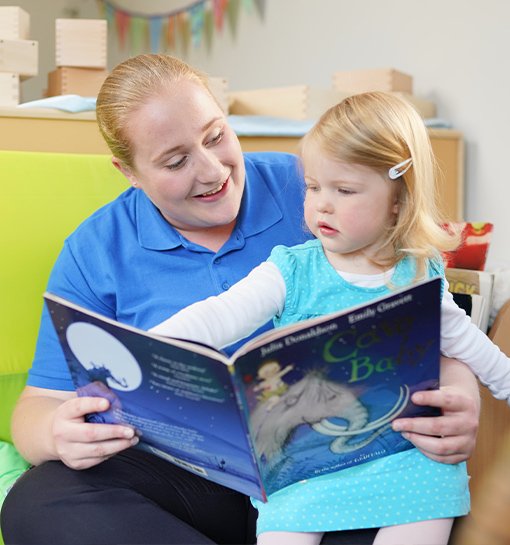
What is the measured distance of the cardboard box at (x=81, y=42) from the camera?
2426mm

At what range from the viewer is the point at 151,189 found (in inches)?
53.5

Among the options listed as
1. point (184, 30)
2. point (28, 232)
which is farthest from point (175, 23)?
point (28, 232)

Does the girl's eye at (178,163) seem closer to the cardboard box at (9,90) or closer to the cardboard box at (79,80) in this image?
the cardboard box at (9,90)

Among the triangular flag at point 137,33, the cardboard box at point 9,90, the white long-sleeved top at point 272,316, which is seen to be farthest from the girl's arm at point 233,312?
the triangular flag at point 137,33

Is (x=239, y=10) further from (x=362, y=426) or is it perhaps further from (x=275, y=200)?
(x=362, y=426)

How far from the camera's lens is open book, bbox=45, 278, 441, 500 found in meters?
0.90

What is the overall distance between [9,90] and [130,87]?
3.19 ft

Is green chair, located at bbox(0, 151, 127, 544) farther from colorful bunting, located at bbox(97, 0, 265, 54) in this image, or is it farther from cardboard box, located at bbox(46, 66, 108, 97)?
colorful bunting, located at bbox(97, 0, 265, 54)

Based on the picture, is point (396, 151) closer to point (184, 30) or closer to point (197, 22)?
point (197, 22)

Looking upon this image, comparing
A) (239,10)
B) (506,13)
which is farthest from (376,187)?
(239,10)

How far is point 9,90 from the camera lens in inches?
85.5

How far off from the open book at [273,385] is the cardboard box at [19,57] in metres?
1.42

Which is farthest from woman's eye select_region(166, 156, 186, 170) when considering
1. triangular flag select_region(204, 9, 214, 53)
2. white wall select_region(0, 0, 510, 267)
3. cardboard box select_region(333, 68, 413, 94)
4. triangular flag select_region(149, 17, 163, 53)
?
triangular flag select_region(149, 17, 163, 53)

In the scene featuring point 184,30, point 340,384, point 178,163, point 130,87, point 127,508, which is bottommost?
point 127,508
